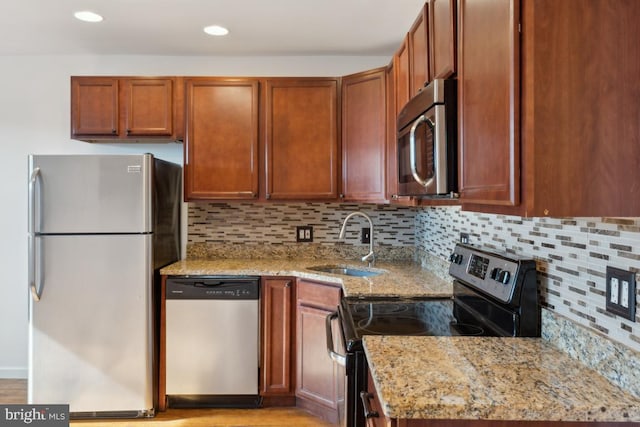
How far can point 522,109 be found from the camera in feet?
2.90

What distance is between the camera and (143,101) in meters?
2.80

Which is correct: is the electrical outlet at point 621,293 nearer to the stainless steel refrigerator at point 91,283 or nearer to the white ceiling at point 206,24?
the white ceiling at point 206,24

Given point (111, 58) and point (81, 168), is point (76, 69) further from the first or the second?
point (81, 168)

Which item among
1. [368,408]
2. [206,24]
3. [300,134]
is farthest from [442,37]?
[206,24]

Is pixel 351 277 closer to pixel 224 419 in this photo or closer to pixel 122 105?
pixel 224 419

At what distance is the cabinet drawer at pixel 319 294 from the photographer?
237 centimetres

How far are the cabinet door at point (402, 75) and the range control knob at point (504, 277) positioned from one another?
0.93 metres

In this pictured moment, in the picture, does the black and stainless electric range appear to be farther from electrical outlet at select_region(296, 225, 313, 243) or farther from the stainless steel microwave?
electrical outlet at select_region(296, 225, 313, 243)

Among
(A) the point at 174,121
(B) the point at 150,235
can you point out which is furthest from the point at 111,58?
(B) the point at 150,235

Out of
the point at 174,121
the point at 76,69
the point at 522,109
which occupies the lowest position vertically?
the point at 522,109

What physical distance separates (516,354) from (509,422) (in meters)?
0.34

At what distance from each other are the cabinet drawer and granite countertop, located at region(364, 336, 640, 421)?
1085mm

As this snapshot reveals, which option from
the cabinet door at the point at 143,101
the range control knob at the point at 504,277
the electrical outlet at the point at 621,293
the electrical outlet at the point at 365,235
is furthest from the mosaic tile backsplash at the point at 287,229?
the electrical outlet at the point at 621,293

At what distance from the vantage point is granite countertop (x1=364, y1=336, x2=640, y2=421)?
873 mm
